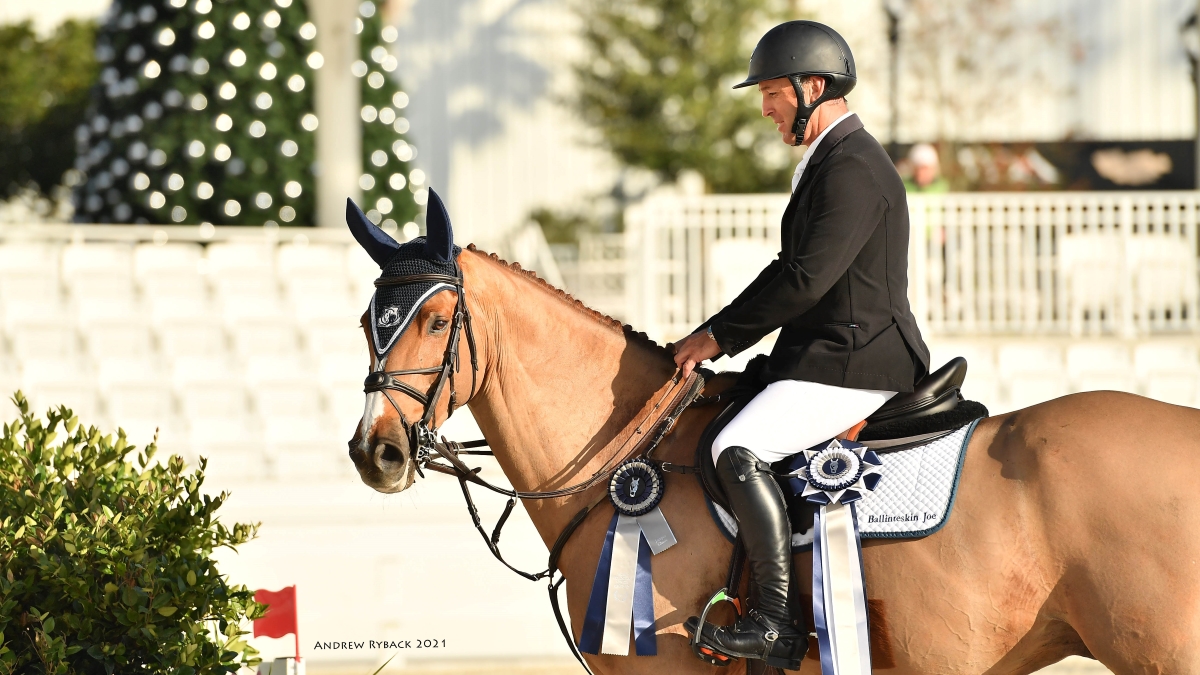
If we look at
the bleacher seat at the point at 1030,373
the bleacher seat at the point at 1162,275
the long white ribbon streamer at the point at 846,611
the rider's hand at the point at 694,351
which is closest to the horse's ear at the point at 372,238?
the rider's hand at the point at 694,351

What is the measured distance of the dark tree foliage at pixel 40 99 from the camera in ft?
58.2

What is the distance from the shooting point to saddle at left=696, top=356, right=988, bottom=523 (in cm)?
316

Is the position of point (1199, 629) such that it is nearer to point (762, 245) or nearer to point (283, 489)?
point (283, 489)

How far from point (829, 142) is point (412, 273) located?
1186mm

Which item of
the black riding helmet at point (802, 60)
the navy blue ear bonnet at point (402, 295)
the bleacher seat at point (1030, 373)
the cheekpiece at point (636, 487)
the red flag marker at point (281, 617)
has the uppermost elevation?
the black riding helmet at point (802, 60)

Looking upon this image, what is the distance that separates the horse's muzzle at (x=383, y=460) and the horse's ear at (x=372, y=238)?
53 centimetres

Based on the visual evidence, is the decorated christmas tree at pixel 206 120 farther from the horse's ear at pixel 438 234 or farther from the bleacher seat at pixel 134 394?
the horse's ear at pixel 438 234

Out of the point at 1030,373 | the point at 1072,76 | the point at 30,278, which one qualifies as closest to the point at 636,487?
the point at 1030,373

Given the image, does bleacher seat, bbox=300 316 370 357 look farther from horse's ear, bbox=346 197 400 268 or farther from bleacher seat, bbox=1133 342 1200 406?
bleacher seat, bbox=1133 342 1200 406

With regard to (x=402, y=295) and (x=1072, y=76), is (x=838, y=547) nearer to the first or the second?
(x=402, y=295)

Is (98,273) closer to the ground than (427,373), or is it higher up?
higher up

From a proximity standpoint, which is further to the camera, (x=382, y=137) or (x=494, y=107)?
(x=494, y=107)

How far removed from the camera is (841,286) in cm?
316

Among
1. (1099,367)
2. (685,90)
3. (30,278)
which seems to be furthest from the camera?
(685,90)
